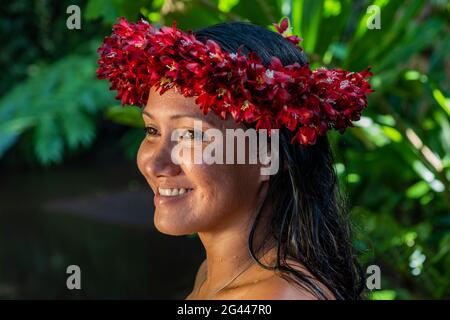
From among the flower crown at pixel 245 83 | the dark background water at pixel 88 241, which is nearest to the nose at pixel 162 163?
the flower crown at pixel 245 83

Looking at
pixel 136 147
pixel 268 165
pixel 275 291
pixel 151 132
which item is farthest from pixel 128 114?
pixel 136 147

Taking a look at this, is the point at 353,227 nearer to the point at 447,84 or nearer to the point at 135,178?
the point at 447,84

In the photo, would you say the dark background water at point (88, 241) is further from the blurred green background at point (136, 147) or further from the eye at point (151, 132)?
the eye at point (151, 132)

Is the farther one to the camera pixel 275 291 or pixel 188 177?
pixel 188 177

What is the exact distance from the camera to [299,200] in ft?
4.31

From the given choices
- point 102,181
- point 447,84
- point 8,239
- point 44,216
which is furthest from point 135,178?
point 447,84

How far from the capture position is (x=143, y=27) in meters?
1.32

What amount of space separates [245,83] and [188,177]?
0.64ft

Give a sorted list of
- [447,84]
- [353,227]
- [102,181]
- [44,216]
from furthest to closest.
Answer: [102,181], [44,216], [447,84], [353,227]

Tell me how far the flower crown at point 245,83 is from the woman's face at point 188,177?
0.03 m

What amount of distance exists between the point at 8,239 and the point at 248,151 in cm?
506

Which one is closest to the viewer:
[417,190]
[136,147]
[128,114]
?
[128,114]

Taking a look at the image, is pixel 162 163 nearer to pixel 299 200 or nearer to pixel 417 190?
pixel 299 200

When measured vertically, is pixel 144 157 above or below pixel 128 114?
below
